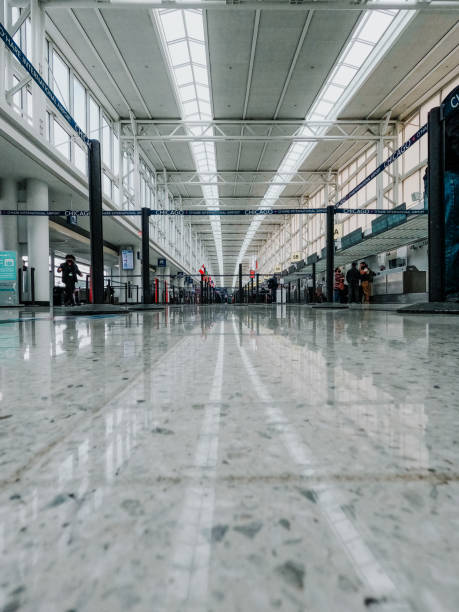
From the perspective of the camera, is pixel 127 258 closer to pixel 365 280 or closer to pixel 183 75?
pixel 183 75

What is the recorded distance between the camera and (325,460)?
45 centimetres

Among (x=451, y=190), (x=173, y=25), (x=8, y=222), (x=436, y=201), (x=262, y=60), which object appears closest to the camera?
(x=451, y=190)

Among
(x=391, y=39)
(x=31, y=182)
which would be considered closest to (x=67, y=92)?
(x=31, y=182)

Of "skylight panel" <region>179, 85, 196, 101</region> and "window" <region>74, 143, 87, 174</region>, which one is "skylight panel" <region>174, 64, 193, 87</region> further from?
"window" <region>74, 143, 87, 174</region>

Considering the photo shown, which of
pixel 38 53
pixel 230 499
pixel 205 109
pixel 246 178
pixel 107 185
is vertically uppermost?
pixel 205 109

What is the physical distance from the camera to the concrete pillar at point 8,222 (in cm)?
1069

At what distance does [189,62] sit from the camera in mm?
12203

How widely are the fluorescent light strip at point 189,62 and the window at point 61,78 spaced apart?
10.7ft

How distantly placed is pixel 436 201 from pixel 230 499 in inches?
172

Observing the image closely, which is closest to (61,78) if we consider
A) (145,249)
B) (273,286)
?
(145,249)

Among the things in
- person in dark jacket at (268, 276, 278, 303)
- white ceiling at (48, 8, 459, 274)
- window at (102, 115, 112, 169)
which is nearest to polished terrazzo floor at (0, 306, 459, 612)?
white ceiling at (48, 8, 459, 274)

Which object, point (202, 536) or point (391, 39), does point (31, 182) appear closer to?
point (391, 39)

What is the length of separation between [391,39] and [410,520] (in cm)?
1372

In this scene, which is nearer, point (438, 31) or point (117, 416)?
point (117, 416)
